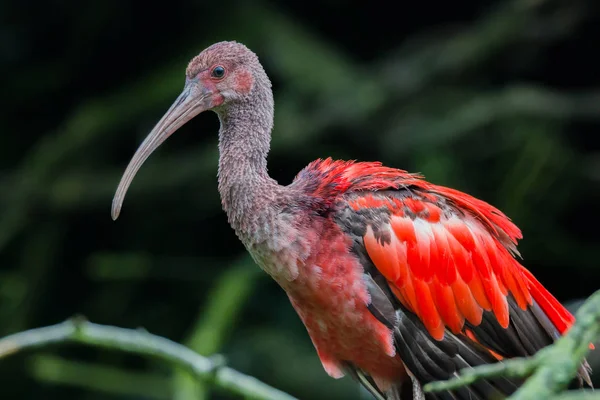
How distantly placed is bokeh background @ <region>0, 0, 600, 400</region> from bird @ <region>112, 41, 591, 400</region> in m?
2.32

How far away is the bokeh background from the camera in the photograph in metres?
6.46

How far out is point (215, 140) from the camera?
718cm

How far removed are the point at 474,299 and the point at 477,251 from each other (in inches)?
7.8

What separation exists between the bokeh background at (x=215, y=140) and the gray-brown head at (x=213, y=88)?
7.72 feet

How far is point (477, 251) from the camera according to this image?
12.5 feet

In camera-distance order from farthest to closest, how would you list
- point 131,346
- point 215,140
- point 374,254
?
1. point 215,140
2. point 374,254
3. point 131,346

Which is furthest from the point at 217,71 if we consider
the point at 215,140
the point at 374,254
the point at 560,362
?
the point at 215,140

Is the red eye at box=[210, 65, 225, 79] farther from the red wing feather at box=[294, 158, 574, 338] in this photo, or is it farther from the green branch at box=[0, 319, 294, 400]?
the green branch at box=[0, 319, 294, 400]

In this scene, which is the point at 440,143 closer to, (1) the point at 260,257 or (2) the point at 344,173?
(2) the point at 344,173

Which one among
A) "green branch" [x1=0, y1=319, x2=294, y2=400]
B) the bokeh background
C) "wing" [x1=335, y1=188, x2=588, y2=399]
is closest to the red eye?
"wing" [x1=335, y1=188, x2=588, y2=399]

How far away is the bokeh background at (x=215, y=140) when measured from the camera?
6465mm

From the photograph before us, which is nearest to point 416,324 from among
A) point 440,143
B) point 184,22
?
point 440,143

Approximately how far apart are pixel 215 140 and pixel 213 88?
341cm

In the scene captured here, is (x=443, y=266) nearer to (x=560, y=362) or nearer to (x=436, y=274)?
(x=436, y=274)
